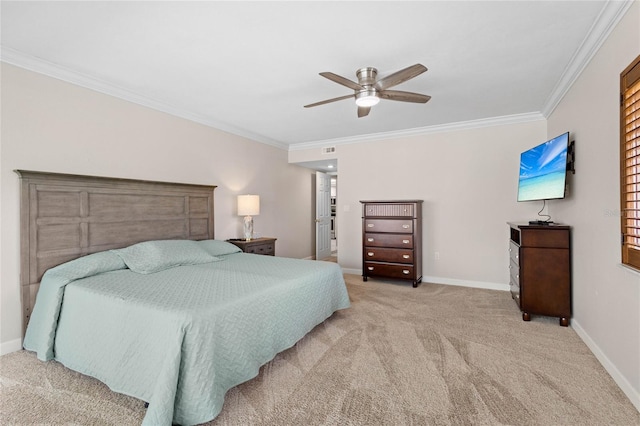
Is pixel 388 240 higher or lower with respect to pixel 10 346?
higher

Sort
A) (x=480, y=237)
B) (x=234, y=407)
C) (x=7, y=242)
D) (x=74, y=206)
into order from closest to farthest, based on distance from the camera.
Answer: (x=234, y=407)
(x=7, y=242)
(x=74, y=206)
(x=480, y=237)

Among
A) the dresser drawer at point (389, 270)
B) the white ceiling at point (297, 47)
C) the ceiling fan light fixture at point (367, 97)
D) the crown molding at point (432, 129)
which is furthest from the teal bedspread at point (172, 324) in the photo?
the crown molding at point (432, 129)

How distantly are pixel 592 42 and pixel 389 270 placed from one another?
3304 mm

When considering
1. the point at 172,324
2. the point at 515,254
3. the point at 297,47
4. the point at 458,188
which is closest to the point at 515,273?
the point at 515,254

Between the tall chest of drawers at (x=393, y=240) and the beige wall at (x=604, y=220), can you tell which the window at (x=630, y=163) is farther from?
the tall chest of drawers at (x=393, y=240)

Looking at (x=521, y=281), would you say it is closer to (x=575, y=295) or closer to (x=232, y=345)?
(x=575, y=295)

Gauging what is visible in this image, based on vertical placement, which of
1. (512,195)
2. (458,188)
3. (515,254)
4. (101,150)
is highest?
(101,150)

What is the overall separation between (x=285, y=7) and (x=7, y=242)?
285 centimetres

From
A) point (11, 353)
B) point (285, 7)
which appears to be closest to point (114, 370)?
point (11, 353)

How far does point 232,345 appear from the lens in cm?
183

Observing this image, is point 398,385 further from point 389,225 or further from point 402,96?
point 389,225

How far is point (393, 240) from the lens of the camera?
14.9ft

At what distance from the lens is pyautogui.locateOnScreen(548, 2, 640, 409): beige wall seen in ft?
6.05

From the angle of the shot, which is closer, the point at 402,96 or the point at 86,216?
the point at 402,96
